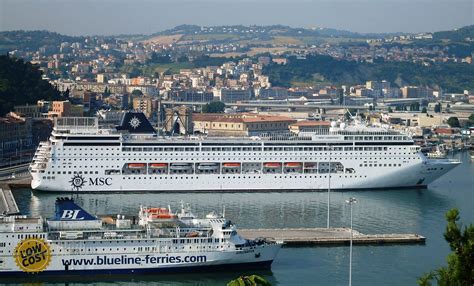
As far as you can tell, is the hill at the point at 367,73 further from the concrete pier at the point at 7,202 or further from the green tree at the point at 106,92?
the concrete pier at the point at 7,202

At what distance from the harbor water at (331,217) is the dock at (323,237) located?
0.22 m

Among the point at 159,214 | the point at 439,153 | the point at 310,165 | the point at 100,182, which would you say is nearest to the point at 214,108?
the point at 439,153

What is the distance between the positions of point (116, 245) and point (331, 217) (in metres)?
6.45

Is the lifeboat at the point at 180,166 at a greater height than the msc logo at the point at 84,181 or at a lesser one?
greater

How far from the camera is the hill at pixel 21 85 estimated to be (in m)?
38.1

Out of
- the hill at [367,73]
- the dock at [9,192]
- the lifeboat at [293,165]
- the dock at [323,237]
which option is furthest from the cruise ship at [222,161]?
the hill at [367,73]

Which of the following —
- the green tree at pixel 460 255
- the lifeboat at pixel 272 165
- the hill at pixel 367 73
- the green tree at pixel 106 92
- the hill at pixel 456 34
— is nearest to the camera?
the green tree at pixel 460 255

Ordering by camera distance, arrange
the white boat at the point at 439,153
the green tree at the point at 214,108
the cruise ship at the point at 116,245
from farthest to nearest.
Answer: the green tree at the point at 214,108, the white boat at the point at 439,153, the cruise ship at the point at 116,245

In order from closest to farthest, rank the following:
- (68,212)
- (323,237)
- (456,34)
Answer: (68,212)
(323,237)
(456,34)

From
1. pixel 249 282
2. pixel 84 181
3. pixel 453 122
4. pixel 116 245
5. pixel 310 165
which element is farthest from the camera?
pixel 453 122

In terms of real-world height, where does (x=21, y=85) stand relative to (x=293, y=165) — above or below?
above

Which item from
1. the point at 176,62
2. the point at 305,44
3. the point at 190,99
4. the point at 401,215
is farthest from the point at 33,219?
the point at 305,44

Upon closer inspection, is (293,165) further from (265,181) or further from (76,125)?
(76,125)

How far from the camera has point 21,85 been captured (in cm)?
4028
